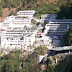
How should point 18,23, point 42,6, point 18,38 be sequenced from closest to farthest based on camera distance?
1. point 18,38
2. point 18,23
3. point 42,6

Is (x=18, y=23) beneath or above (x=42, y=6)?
beneath

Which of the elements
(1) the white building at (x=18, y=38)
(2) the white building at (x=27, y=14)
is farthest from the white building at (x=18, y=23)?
(1) the white building at (x=18, y=38)

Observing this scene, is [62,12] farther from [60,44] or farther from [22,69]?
[22,69]

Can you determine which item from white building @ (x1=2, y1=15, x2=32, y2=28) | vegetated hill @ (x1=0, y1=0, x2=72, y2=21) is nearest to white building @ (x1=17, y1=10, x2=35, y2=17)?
vegetated hill @ (x1=0, y1=0, x2=72, y2=21)

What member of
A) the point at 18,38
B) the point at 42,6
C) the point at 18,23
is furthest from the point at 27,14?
the point at 18,38

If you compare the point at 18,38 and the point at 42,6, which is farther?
the point at 42,6

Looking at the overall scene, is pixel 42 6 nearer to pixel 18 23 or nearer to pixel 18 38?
pixel 18 23

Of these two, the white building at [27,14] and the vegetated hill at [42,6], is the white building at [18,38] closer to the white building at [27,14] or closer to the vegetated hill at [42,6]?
the white building at [27,14]

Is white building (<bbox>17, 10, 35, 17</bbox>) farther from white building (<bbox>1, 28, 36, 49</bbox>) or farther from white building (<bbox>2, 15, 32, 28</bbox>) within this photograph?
white building (<bbox>1, 28, 36, 49</bbox>)
